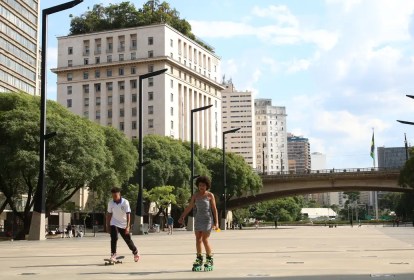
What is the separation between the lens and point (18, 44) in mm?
80375

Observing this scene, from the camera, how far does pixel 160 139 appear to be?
2746 inches

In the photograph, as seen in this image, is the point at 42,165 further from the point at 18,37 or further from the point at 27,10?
the point at 27,10

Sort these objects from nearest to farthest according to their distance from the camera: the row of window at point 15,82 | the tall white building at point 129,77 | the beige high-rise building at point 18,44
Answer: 1. the row of window at point 15,82
2. the beige high-rise building at point 18,44
3. the tall white building at point 129,77

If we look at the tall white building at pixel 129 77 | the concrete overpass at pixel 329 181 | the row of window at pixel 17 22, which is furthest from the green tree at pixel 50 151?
the tall white building at pixel 129 77

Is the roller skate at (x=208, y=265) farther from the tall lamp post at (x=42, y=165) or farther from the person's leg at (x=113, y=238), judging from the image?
the tall lamp post at (x=42, y=165)

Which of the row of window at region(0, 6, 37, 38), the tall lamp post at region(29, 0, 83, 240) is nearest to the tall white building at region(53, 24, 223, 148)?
the row of window at region(0, 6, 37, 38)

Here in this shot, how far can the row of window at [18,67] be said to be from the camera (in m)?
75.6

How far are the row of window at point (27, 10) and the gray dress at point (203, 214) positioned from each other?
7217 cm

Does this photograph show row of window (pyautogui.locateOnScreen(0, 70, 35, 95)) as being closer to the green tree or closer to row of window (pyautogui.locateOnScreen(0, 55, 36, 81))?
row of window (pyautogui.locateOnScreen(0, 55, 36, 81))

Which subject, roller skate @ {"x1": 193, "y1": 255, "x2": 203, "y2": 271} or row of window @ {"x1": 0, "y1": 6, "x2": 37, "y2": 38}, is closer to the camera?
roller skate @ {"x1": 193, "y1": 255, "x2": 203, "y2": 271}

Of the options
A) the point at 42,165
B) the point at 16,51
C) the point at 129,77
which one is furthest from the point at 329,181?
the point at 42,165

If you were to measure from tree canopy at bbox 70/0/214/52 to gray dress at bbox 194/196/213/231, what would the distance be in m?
107

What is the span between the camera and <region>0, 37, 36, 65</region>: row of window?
75.9 meters

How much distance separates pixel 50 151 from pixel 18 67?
43977 mm
